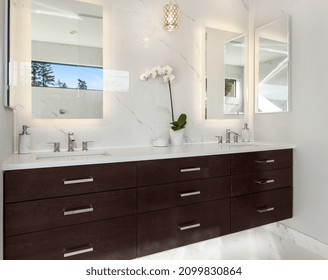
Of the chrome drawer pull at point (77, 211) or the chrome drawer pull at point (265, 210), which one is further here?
the chrome drawer pull at point (265, 210)

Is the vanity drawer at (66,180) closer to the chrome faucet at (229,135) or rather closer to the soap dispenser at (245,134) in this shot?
the chrome faucet at (229,135)

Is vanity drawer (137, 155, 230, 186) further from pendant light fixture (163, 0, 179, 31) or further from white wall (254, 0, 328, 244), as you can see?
pendant light fixture (163, 0, 179, 31)

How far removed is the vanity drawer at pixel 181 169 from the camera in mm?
1632

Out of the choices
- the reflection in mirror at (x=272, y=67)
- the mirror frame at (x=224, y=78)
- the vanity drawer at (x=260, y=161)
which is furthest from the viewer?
the mirror frame at (x=224, y=78)

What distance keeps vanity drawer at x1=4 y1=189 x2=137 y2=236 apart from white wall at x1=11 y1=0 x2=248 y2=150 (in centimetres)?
65

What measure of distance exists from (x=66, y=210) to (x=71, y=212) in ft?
0.10

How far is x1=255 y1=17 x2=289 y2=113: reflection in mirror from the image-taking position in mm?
2398

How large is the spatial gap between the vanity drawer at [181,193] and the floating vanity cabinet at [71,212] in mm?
83

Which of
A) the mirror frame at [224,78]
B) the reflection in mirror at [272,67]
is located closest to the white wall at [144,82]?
the mirror frame at [224,78]

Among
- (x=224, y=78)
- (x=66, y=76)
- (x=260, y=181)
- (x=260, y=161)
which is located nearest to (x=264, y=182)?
(x=260, y=181)

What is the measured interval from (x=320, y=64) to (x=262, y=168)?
0.99 meters

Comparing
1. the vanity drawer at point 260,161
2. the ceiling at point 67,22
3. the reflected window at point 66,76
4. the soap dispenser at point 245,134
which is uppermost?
the ceiling at point 67,22

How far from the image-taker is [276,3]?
8.27ft
